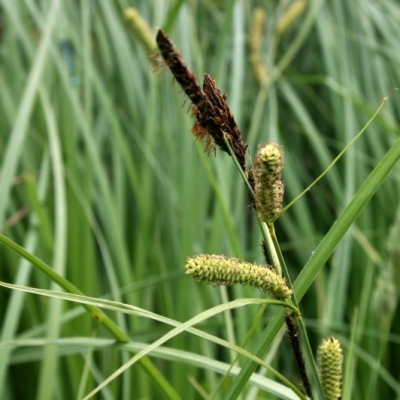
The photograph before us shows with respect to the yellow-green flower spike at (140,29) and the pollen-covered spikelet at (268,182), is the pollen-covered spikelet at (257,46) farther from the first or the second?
the pollen-covered spikelet at (268,182)

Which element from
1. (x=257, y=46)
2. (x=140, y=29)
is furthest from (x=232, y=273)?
(x=257, y=46)

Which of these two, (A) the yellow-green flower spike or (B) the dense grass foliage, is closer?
(B) the dense grass foliage

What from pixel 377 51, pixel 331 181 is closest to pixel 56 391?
pixel 331 181

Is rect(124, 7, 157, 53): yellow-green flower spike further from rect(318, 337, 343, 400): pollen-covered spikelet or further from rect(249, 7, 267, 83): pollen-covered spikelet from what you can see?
rect(318, 337, 343, 400): pollen-covered spikelet

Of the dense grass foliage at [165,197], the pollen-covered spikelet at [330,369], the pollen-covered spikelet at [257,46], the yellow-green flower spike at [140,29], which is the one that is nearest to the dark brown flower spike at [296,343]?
the pollen-covered spikelet at [330,369]

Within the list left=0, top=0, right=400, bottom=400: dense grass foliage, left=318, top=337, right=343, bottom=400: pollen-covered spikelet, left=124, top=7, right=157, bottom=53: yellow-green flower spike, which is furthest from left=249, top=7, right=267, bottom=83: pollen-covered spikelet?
left=318, top=337, right=343, bottom=400: pollen-covered spikelet
